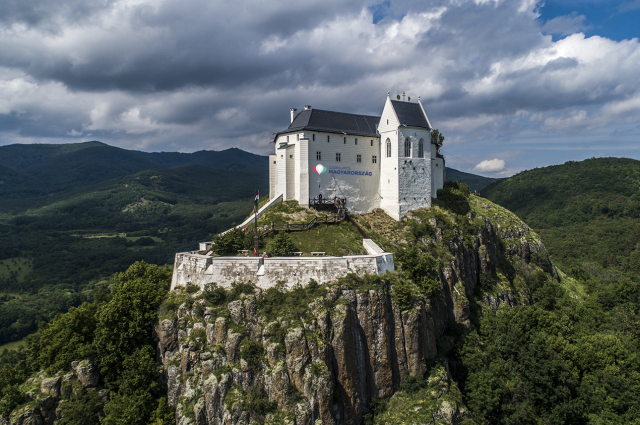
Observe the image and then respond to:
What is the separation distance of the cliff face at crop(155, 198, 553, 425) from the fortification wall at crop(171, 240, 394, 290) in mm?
1678

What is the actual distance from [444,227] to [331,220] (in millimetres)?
17977

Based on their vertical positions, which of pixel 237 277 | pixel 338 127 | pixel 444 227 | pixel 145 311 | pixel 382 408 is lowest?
pixel 382 408

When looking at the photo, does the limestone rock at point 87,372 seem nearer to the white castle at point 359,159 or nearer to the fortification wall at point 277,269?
the fortification wall at point 277,269

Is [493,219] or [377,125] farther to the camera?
[493,219]

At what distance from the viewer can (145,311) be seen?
4506 cm

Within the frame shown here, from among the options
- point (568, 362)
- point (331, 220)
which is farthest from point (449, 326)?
point (331, 220)

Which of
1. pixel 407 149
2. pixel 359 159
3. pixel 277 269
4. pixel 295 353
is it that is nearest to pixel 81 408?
pixel 295 353

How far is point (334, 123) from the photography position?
6356 cm

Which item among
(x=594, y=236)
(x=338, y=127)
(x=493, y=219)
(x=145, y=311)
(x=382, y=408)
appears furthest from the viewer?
(x=594, y=236)

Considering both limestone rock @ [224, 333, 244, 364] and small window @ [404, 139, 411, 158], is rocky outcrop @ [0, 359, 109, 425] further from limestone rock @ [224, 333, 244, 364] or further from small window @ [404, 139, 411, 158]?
small window @ [404, 139, 411, 158]

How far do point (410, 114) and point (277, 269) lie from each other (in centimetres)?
3660

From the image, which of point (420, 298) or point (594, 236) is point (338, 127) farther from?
point (594, 236)

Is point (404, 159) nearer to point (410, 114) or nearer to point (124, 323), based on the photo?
point (410, 114)

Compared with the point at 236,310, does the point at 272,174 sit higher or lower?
higher
